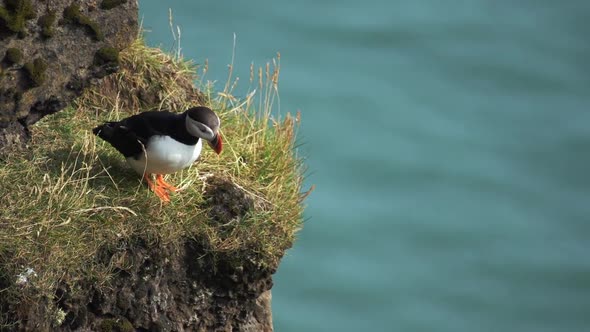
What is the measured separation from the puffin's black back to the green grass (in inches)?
8.2

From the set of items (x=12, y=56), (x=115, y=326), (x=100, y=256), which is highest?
(x=12, y=56)

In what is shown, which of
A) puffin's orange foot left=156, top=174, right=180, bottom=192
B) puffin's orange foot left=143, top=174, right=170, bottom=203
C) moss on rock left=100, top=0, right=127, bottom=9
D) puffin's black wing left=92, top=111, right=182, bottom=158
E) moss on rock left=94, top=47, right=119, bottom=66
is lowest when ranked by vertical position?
puffin's orange foot left=143, top=174, right=170, bottom=203

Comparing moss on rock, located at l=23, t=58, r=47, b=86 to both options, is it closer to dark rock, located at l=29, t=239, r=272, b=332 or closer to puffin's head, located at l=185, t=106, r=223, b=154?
puffin's head, located at l=185, t=106, r=223, b=154

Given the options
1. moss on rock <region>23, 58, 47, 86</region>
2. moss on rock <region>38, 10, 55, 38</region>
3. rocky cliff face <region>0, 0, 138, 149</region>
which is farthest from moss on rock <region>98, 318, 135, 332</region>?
moss on rock <region>38, 10, 55, 38</region>

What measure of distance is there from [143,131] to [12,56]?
2.65ft

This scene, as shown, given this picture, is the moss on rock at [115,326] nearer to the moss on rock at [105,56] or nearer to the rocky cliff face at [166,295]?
the rocky cliff face at [166,295]

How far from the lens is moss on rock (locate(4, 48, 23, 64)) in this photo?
650cm

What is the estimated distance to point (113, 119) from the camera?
7.72 metres

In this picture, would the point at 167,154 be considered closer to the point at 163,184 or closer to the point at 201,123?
the point at 201,123

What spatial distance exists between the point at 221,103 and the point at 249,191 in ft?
4.07

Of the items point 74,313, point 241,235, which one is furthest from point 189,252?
point 74,313

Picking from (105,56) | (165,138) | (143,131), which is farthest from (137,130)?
(105,56)

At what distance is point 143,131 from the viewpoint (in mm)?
6652

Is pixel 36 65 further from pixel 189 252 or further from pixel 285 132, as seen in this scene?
pixel 285 132
